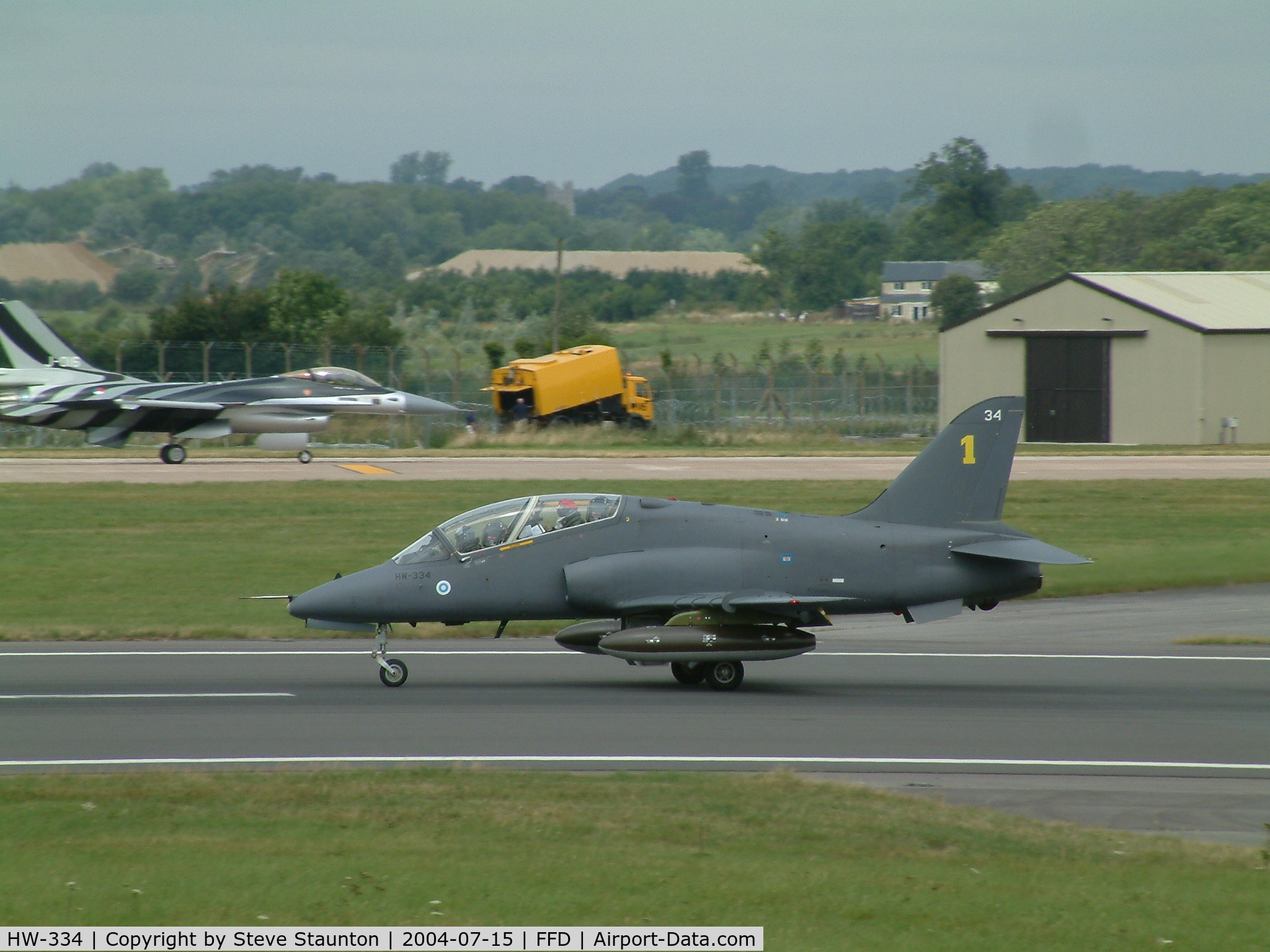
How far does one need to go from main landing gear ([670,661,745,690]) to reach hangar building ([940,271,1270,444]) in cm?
3878

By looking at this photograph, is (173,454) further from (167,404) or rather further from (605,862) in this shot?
(605,862)

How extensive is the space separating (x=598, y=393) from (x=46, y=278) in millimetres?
57997

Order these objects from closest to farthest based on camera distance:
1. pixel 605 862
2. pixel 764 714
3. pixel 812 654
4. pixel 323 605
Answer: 1. pixel 605 862
2. pixel 764 714
3. pixel 323 605
4. pixel 812 654

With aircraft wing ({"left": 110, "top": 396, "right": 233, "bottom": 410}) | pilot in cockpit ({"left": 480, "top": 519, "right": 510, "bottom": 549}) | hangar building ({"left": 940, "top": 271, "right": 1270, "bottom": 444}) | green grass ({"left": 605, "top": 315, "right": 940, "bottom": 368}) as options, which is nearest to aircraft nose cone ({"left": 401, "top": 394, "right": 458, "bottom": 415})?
aircraft wing ({"left": 110, "top": 396, "right": 233, "bottom": 410})

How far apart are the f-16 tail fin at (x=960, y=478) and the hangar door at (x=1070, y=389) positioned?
3705 cm

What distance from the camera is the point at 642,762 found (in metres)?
11.7

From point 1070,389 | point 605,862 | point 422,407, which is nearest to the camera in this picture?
point 605,862

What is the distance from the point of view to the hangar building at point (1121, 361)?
161 feet

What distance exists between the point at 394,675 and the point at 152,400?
2819 centimetres

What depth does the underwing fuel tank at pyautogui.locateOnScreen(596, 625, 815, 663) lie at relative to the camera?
14164mm

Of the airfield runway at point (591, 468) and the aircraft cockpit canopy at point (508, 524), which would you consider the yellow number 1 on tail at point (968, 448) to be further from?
the airfield runway at point (591, 468)

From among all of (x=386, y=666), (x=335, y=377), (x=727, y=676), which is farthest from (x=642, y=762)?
(x=335, y=377)

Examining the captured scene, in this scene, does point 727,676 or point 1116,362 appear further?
point 1116,362

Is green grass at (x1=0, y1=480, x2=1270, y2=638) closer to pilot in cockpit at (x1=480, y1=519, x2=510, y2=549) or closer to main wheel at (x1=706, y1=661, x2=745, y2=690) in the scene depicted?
pilot in cockpit at (x1=480, y1=519, x2=510, y2=549)
